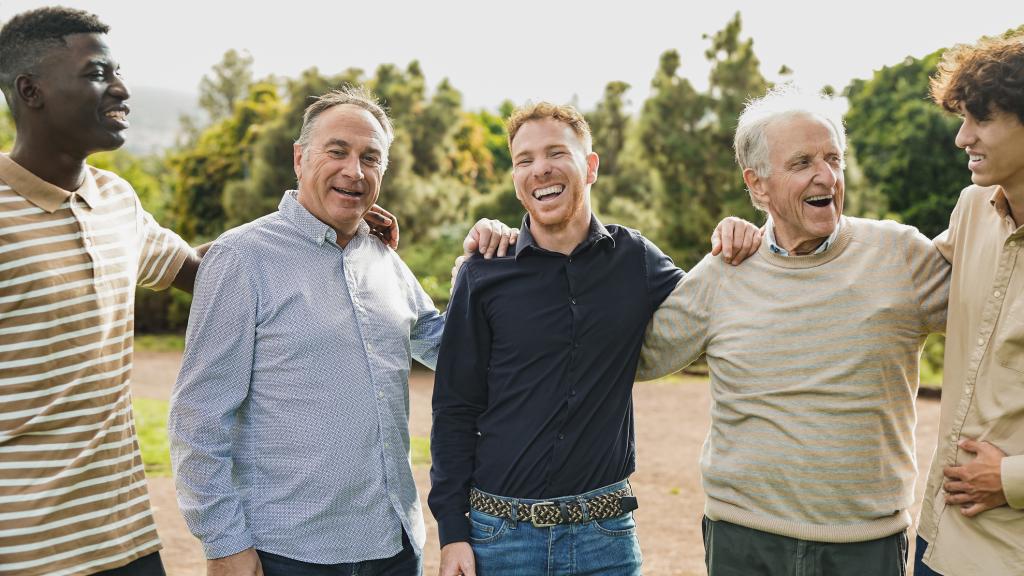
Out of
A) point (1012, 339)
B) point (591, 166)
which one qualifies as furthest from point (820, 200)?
point (591, 166)

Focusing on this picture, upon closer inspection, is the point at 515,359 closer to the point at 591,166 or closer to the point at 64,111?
the point at 591,166

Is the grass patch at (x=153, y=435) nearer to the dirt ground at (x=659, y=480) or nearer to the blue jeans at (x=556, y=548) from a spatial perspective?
the dirt ground at (x=659, y=480)

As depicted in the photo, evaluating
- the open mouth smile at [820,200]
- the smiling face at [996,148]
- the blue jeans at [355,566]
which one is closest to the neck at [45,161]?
the blue jeans at [355,566]

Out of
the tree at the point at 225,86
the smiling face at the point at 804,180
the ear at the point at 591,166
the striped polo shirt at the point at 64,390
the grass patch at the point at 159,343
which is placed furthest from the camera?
the tree at the point at 225,86

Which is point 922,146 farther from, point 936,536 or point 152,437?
point 936,536

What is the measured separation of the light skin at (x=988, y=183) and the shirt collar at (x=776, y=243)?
432mm

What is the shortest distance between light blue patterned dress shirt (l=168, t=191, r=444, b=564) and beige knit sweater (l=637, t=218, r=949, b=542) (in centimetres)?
A: 110

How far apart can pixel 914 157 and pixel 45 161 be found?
836 inches

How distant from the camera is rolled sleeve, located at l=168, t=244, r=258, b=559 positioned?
288cm

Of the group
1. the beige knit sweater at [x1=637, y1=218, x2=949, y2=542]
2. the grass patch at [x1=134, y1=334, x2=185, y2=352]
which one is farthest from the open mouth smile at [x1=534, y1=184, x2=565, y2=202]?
the grass patch at [x1=134, y1=334, x2=185, y2=352]

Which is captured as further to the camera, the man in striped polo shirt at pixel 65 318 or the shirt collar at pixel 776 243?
the shirt collar at pixel 776 243

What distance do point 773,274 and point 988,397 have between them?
0.71m

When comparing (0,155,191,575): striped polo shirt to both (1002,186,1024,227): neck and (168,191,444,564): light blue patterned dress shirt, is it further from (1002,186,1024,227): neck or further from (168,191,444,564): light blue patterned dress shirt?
(1002,186,1024,227): neck

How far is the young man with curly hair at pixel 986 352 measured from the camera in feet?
8.54
